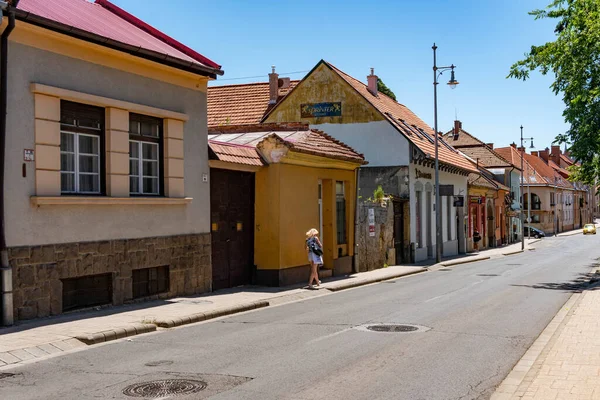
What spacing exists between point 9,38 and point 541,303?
40.2ft

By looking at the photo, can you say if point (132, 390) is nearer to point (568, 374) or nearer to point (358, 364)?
point (358, 364)

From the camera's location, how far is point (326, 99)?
34344 mm

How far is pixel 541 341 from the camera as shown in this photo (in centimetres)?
1034

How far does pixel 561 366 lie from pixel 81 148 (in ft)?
31.8

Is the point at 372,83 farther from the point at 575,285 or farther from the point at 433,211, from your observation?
the point at 575,285

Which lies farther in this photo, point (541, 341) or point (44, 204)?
point (44, 204)

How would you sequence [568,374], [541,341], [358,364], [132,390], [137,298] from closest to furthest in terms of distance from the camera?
[132,390] → [568,374] → [358,364] → [541,341] → [137,298]

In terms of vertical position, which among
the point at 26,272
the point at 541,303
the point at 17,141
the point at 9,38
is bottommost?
the point at 541,303

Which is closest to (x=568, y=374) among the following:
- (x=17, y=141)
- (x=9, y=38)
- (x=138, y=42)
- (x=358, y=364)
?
(x=358, y=364)

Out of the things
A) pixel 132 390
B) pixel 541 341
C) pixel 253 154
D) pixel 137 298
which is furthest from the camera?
pixel 253 154

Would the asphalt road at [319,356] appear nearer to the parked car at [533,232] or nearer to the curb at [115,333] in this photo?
the curb at [115,333]

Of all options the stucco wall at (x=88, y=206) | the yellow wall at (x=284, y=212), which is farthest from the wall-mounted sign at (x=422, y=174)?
the stucco wall at (x=88, y=206)

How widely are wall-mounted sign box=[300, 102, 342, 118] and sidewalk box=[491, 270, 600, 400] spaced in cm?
2287

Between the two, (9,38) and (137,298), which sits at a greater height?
(9,38)
